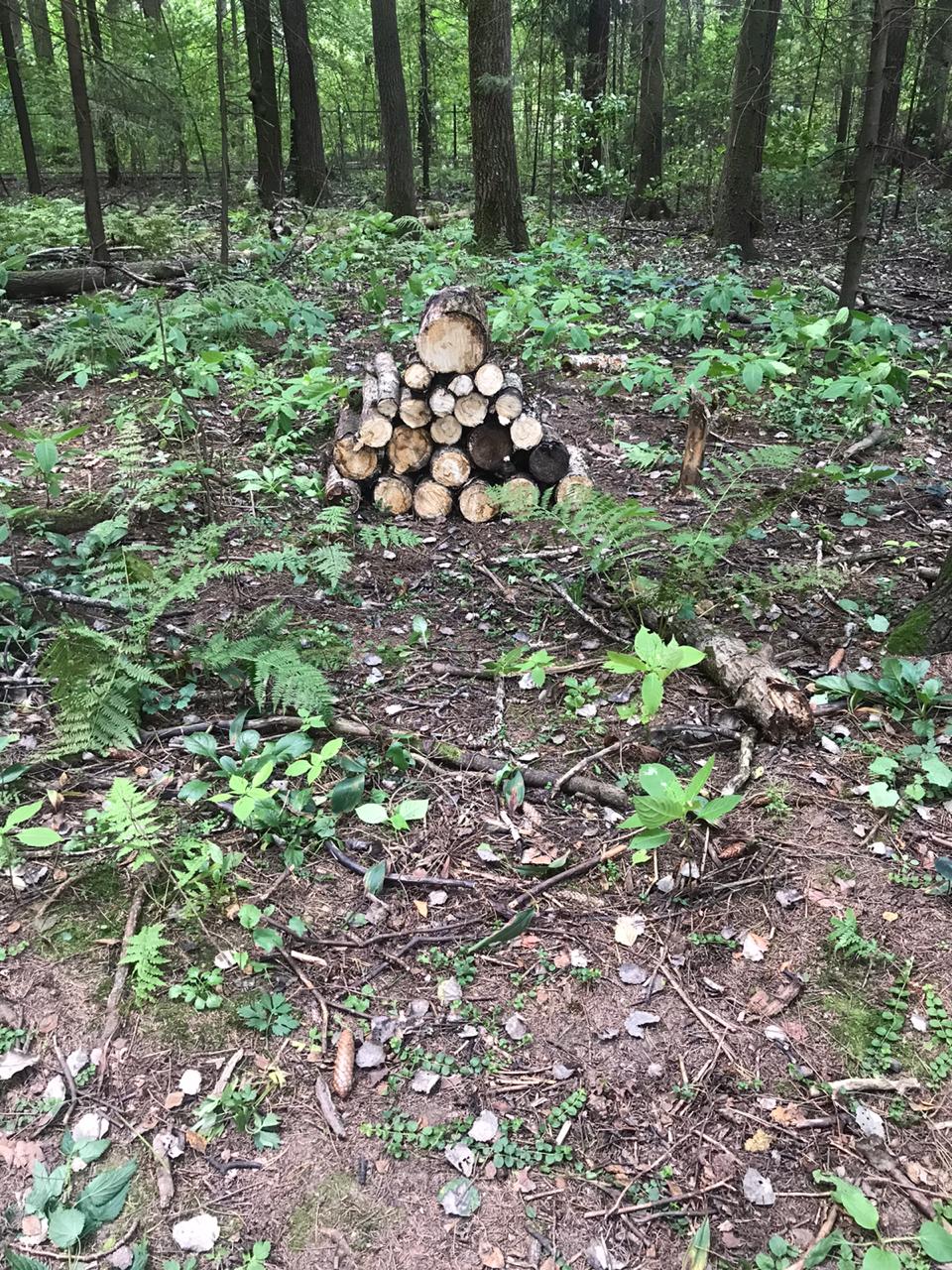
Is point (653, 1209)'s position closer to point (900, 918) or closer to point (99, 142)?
point (900, 918)

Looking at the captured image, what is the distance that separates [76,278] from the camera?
891 cm

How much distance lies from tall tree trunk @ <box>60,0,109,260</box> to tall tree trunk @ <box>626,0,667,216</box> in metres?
8.69

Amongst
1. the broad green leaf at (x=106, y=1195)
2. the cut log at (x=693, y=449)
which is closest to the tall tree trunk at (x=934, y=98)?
the cut log at (x=693, y=449)

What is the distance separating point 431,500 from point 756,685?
8.59ft

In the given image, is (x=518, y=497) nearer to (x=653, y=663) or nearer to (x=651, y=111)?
(x=653, y=663)

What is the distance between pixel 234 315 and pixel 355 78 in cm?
1904

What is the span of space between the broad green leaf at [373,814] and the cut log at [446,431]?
291 cm

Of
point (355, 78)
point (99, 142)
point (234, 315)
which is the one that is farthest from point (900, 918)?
point (355, 78)

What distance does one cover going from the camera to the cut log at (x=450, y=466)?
527 centimetres

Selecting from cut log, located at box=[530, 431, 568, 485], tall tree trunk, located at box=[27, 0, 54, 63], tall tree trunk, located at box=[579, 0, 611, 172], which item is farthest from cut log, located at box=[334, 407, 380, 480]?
tall tree trunk, located at box=[27, 0, 54, 63]

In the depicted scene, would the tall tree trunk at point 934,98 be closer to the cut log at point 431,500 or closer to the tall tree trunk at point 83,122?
the tall tree trunk at point 83,122

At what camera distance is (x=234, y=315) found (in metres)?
6.95

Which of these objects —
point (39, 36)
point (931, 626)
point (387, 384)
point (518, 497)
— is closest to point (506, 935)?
point (931, 626)

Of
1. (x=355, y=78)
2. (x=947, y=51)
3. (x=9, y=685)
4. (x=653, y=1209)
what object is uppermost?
(x=355, y=78)
